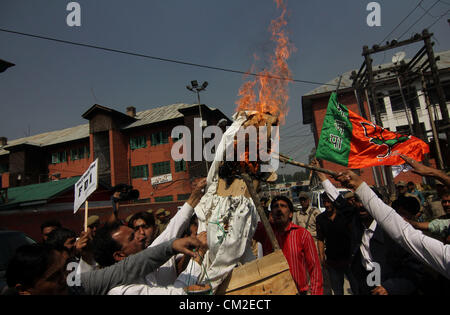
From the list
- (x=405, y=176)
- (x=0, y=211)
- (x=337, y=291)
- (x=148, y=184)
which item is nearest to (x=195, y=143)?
(x=148, y=184)

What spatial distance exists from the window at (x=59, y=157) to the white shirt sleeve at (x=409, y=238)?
122 feet

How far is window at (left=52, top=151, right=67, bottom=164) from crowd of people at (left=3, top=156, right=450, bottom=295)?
33352 millimetres

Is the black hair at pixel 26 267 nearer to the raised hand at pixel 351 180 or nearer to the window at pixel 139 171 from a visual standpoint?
the raised hand at pixel 351 180

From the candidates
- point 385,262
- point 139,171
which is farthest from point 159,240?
point 139,171

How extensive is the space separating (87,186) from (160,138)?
83.0 feet

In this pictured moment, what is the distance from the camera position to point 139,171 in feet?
96.6

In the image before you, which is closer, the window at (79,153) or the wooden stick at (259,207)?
the wooden stick at (259,207)

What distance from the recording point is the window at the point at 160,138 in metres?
28.4

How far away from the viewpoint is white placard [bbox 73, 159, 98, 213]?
383cm

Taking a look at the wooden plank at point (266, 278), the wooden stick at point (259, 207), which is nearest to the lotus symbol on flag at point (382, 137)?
the wooden stick at point (259, 207)

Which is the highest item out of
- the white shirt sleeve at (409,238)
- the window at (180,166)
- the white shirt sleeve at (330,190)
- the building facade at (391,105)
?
the building facade at (391,105)

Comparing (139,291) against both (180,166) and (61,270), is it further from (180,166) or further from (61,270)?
(180,166)
